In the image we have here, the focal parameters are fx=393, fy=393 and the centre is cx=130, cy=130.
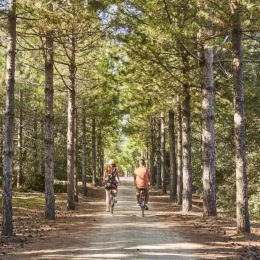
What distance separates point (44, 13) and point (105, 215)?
25.8ft

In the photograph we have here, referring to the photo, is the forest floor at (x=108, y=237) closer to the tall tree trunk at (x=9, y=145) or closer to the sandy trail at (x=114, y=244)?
the sandy trail at (x=114, y=244)

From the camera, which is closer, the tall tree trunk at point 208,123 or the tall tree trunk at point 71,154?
the tall tree trunk at point 208,123

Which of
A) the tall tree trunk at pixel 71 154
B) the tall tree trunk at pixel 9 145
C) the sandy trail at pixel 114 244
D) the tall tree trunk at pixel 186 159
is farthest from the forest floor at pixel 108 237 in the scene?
the tall tree trunk at pixel 71 154

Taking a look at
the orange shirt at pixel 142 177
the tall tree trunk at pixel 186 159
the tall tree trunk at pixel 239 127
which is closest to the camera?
the tall tree trunk at pixel 239 127

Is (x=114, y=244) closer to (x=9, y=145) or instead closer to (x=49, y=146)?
(x=9, y=145)

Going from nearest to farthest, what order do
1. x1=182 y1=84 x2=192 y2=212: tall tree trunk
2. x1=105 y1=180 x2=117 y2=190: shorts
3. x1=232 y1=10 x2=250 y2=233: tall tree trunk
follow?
1. x1=232 y1=10 x2=250 y2=233: tall tree trunk
2. x1=105 y1=180 x2=117 y2=190: shorts
3. x1=182 y1=84 x2=192 y2=212: tall tree trunk

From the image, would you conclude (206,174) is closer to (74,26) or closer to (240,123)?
(240,123)

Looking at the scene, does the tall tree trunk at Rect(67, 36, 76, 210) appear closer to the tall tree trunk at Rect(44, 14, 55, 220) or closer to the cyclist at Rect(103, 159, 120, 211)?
the cyclist at Rect(103, 159, 120, 211)

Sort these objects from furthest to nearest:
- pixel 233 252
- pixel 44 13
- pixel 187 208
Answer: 1. pixel 187 208
2. pixel 44 13
3. pixel 233 252

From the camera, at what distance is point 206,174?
14094 millimetres

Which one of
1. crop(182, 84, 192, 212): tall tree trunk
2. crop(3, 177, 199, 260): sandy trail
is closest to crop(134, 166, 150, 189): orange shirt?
crop(3, 177, 199, 260): sandy trail

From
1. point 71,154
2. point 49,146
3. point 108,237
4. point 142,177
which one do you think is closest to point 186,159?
point 142,177

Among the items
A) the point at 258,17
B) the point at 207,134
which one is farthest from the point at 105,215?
the point at 258,17

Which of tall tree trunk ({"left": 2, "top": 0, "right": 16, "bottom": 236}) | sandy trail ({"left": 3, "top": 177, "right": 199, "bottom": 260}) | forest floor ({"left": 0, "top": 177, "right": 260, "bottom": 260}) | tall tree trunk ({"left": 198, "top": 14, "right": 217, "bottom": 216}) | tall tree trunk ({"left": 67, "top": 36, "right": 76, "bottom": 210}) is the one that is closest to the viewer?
sandy trail ({"left": 3, "top": 177, "right": 199, "bottom": 260})
